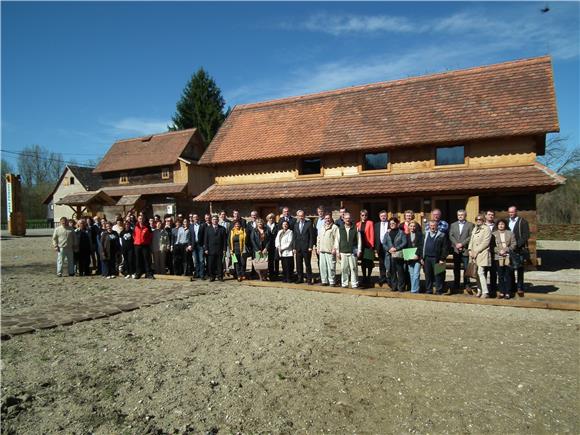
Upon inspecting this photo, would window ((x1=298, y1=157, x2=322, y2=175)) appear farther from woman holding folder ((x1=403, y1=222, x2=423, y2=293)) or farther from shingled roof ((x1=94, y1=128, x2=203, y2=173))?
shingled roof ((x1=94, y1=128, x2=203, y2=173))

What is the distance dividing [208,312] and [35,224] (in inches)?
2314

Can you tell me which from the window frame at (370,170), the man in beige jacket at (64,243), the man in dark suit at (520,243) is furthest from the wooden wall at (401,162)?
the man in beige jacket at (64,243)

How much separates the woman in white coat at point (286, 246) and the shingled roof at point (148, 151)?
19776mm

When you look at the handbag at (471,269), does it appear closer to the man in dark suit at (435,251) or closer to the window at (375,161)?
the man in dark suit at (435,251)

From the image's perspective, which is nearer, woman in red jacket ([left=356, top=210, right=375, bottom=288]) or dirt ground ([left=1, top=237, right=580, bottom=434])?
dirt ground ([left=1, top=237, right=580, bottom=434])

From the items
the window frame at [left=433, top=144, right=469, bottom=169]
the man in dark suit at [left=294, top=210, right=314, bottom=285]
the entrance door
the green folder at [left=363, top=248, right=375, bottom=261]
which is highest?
the window frame at [left=433, top=144, right=469, bottom=169]

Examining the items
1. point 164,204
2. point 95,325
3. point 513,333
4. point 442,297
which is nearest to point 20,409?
point 95,325

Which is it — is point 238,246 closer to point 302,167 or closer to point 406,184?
point 406,184

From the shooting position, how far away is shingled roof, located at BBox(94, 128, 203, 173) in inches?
1129

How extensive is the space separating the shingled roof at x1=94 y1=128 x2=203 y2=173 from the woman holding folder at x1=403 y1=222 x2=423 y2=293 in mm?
22371

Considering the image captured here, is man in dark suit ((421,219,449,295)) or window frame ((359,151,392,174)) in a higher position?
window frame ((359,151,392,174))

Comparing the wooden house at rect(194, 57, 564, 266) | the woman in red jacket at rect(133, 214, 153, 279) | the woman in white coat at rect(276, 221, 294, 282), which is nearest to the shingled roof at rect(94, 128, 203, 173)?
the wooden house at rect(194, 57, 564, 266)

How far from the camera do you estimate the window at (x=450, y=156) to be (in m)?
14.1

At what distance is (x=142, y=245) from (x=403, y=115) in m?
11.0
